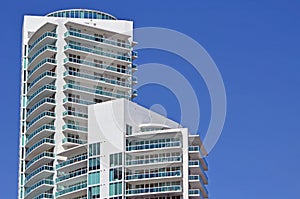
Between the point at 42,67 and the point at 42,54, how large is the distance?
93.9 inches

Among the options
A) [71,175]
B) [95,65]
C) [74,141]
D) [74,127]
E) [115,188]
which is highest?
[95,65]

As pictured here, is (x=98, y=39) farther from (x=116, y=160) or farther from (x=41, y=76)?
(x=116, y=160)

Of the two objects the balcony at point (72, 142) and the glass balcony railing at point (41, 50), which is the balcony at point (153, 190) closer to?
→ the balcony at point (72, 142)

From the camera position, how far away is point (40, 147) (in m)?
161

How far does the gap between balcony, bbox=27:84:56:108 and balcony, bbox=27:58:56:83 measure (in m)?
3.33

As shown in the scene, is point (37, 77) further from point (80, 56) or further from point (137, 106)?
point (137, 106)

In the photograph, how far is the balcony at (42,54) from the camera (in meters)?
164

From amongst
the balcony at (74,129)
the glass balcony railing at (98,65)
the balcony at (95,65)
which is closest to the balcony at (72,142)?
the balcony at (74,129)

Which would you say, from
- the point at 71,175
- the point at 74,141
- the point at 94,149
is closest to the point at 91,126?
the point at 94,149

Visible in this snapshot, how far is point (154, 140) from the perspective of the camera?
14450 cm

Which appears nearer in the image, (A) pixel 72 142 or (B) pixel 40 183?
(B) pixel 40 183

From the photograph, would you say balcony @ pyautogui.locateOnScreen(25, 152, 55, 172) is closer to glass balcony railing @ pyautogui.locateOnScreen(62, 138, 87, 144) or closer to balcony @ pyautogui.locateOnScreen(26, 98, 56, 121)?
glass balcony railing @ pyautogui.locateOnScreen(62, 138, 87, 144)

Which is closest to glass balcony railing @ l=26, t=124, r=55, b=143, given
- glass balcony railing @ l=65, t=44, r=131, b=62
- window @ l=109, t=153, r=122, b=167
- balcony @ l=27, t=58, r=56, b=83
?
balcony @ l=27, t=58, r=56, b=83

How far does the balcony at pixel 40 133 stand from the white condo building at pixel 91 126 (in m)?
0.19
